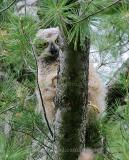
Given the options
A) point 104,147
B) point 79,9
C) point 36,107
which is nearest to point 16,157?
point 104,147

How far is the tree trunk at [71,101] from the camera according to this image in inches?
78.3

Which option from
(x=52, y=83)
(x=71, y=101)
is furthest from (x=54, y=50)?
(x=71, y=101)

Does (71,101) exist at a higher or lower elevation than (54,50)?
lower

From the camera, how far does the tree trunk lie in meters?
1.99

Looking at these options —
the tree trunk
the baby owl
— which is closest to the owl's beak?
the baby owl

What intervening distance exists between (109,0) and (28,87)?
5.40ft

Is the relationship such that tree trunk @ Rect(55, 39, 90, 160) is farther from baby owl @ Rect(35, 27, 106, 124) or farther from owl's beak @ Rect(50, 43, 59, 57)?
owl's beak @ Rect(50, 43, 59, 57)

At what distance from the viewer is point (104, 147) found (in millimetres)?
2527

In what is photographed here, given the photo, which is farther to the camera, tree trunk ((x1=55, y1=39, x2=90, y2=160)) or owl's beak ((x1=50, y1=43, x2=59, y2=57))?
owl's beak ((x1=50, y1=43, x2=59, y2=57))

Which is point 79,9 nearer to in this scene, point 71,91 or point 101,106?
point 71,91

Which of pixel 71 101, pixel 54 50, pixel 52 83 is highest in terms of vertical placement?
pixel 54 50

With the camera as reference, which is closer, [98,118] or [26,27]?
[26,27]

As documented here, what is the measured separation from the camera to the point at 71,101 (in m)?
2.07

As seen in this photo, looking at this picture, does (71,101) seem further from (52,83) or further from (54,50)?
(54,50)
